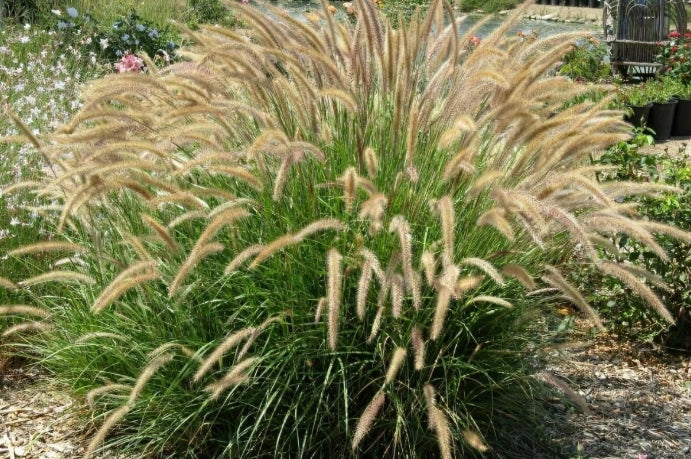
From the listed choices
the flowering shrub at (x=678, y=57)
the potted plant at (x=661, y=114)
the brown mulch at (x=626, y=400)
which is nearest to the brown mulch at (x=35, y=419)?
the brown mulch at (x=626, y=400)

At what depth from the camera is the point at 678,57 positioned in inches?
494

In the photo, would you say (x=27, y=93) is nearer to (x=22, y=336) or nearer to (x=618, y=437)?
(x=22, y=336)

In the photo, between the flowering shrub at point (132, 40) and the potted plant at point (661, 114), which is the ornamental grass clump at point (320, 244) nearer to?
the flowering shrub at point (132, 40)

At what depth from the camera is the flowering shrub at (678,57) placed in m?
12.2

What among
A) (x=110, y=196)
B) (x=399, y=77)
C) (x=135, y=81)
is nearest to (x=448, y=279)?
(x=399, y=77)

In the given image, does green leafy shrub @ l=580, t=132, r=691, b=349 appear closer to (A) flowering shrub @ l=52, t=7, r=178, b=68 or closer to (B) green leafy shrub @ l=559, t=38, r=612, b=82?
(A) flowering shrub @ l=52, t=7, r=178, b=68

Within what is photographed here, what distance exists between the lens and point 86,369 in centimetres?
344

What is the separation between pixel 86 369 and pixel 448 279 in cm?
160

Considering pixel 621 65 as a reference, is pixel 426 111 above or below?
above

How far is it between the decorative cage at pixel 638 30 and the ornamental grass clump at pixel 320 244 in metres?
12.5

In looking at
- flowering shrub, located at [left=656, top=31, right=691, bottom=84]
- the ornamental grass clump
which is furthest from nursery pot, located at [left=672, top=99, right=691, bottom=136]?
the ornamental grass clump

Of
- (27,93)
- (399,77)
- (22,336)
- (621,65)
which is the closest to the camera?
(399,77)

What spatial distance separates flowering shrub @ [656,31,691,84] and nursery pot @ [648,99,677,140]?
1561 millimetres

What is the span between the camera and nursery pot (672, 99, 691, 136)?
1108 centimetres
